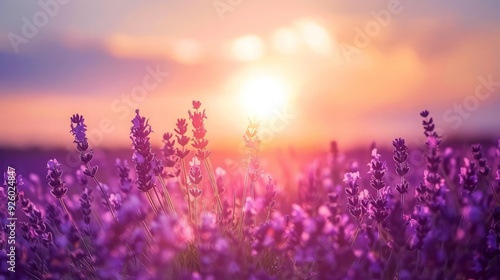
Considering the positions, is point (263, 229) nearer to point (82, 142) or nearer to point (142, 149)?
point (142, 149)

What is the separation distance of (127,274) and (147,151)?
590mm

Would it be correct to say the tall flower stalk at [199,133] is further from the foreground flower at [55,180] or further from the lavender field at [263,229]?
the foreground flower at [55,180]

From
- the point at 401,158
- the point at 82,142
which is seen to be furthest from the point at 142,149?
the point at 401,158

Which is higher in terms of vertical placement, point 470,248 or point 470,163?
point 470,163

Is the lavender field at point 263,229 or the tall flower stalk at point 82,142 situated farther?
the tall flower stalk at point 82,142

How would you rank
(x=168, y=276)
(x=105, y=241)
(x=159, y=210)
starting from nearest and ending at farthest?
(x=105, y=241) < (x=168, y=276) < (x=159, y=210)

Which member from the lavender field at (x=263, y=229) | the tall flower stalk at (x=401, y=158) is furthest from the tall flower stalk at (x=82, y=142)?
the tall flower stalk at (x=401, y=158)

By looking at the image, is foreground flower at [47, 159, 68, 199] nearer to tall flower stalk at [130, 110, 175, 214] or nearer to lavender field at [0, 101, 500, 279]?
lavender field at [0, 101, 500, 279]

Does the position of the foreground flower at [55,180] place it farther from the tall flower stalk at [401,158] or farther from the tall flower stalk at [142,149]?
the tall flower stalk at [401,158]

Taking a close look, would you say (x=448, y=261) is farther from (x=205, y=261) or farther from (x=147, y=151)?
(x=147, y=151)

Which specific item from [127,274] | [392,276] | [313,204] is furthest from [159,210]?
[392,276]

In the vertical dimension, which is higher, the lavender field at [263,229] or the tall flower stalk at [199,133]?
the tall flower stalk at [199,133]

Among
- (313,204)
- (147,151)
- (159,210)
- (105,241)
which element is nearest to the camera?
(105,241)

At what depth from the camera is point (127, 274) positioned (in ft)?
9.38
